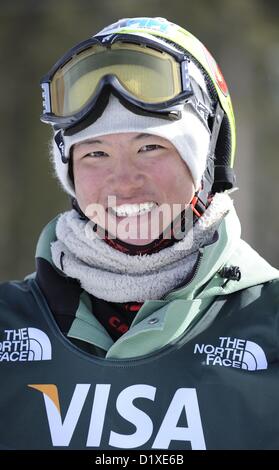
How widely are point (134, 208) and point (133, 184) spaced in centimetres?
7

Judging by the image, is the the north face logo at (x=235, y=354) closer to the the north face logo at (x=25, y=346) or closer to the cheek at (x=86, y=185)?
the the north face logo at (x=25, y=346)

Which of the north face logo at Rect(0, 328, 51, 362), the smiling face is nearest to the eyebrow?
the smiling face

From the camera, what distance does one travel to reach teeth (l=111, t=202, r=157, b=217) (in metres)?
2.16

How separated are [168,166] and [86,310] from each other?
472 millimetres

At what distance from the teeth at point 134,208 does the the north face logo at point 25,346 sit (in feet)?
1.33

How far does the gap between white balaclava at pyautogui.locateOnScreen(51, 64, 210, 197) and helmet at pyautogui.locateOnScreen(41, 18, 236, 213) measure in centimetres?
2

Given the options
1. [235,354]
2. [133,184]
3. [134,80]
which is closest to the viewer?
[235,354]

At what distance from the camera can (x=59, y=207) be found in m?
8.86

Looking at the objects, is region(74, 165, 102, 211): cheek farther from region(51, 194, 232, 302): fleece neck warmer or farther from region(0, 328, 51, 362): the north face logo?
region(0, 328, 51, 362): the north face logo

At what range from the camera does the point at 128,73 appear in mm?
2258

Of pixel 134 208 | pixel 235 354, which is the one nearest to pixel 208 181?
pixel 134 208

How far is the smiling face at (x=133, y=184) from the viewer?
2156mm

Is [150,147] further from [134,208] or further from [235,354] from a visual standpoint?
[235,354]

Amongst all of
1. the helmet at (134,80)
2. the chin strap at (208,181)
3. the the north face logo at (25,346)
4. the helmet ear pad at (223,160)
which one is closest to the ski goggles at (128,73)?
the helmet at (134,80)
